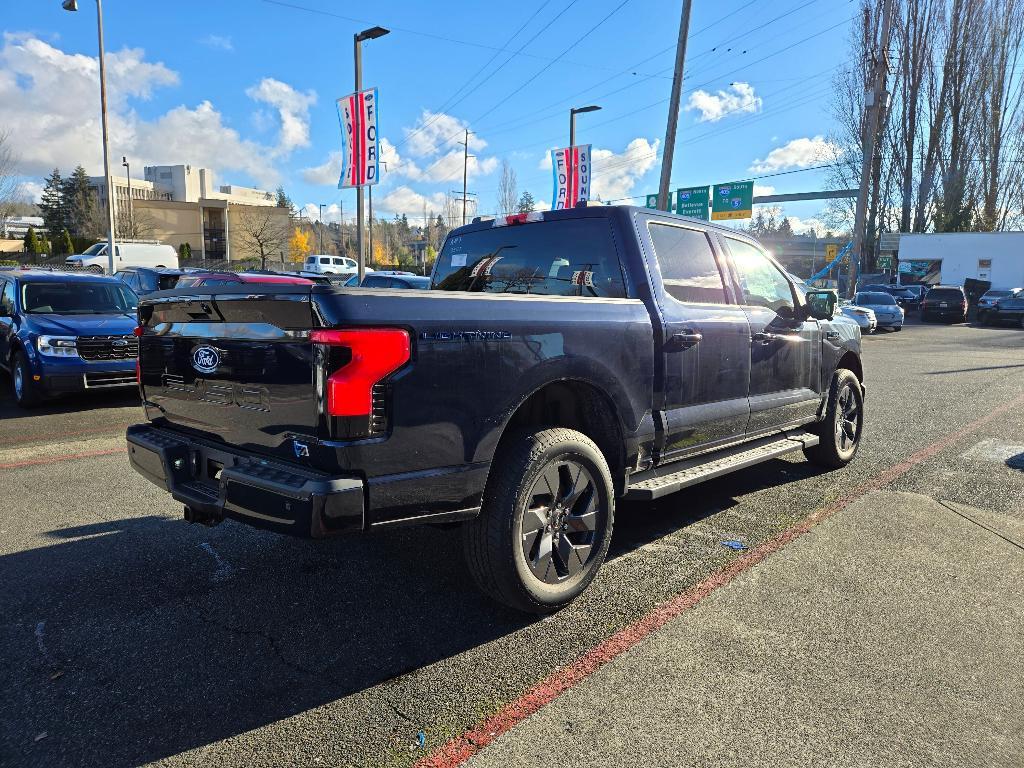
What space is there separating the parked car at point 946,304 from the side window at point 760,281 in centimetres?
3143

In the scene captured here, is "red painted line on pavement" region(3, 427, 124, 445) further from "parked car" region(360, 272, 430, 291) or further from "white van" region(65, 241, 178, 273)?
"white van" region(65, 241, 178, 273)

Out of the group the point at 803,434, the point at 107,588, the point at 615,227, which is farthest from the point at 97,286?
the point at 803,434

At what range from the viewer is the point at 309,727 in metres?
2.38

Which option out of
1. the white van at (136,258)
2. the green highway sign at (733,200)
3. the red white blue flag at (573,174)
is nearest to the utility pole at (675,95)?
the red white blue flag at (573,174)

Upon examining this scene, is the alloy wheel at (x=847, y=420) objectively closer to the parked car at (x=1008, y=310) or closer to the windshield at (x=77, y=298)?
the windshield at (x=77, y=298)

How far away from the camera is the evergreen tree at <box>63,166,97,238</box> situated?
64.6m

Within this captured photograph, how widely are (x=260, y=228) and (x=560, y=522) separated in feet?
259

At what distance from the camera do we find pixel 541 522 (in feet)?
10.2

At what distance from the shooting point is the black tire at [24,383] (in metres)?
7.91

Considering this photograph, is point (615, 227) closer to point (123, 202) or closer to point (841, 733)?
point (841, 733)

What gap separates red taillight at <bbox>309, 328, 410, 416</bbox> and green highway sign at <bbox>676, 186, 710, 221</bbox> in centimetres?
3663

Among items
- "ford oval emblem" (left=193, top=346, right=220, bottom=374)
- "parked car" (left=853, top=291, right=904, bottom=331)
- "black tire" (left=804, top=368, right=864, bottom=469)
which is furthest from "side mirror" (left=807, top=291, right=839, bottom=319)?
"parked car" (left=853, top=291, right=904, bottom=331)

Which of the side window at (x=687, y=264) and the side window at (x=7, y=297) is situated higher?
the side window at (x=687, y=264)

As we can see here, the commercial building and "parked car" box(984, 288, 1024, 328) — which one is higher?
the commercial building
